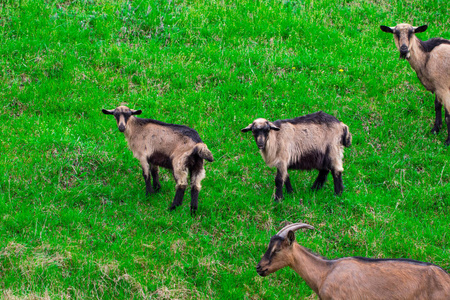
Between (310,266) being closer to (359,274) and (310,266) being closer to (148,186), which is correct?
(359,274)

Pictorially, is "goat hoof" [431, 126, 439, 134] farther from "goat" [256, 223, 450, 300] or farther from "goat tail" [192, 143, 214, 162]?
"goat" [256, 223, 450, 300]

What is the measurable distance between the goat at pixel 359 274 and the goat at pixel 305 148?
2.76 m

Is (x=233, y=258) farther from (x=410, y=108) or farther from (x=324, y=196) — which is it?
(x=410, y=108)

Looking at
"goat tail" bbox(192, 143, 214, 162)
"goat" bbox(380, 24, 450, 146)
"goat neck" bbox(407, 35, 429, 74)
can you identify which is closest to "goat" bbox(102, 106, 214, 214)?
"goat tail" bbox(192, 143, 214, 162)

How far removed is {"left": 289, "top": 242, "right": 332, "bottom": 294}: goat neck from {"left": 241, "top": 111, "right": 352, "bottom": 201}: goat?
268cm

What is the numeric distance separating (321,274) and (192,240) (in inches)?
96.5

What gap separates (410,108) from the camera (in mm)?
11797

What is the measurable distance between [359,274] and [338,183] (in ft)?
11.2

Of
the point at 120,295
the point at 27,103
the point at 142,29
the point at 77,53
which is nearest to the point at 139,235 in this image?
the point at 120,295

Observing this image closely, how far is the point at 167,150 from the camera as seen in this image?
916cm

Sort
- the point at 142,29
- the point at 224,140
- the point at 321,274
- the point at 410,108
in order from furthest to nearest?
the point at 142,29 < the point at 410,108 < the point at 224,140 < the point at 321,274

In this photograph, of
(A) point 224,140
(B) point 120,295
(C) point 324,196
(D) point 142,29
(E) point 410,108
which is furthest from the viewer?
(D) point 142,29

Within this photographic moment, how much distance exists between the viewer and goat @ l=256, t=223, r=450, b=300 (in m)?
6.01

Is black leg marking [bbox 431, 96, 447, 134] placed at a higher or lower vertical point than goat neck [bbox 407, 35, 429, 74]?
lower
